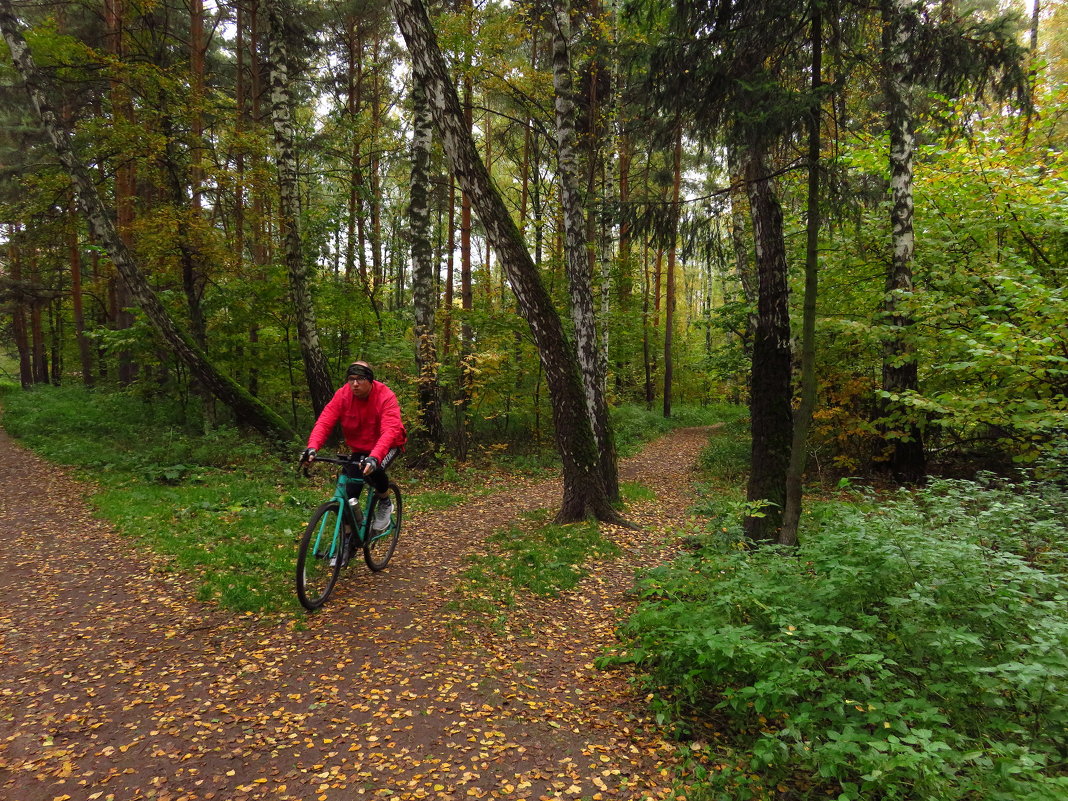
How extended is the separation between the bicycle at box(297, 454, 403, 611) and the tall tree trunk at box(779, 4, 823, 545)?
435cm

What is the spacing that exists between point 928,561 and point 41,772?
562 cm

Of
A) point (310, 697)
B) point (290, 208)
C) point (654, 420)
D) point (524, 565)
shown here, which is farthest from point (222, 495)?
point (654, 420)

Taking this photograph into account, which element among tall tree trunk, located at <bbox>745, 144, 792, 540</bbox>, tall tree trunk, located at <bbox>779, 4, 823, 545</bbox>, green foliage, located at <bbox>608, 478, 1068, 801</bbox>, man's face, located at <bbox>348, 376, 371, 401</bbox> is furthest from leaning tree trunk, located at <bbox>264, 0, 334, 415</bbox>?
tall tree trunk, located at <bbox>779, 4, 823, 545</bbox>

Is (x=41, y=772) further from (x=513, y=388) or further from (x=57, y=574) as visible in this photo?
(x=513, y=388)

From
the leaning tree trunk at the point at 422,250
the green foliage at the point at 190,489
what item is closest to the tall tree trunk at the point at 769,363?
the green foliage at the point at 190,489

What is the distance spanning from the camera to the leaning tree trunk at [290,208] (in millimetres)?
10688

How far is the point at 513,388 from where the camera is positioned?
516 inches

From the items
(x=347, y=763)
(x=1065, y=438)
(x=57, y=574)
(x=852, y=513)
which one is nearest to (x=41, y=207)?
(x=57, y=574)

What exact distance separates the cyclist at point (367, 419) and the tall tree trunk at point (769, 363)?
4.03 meters

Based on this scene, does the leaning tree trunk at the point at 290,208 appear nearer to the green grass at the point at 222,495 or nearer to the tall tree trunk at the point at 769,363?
the green grass at the point at 222,495

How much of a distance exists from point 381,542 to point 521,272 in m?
4.00

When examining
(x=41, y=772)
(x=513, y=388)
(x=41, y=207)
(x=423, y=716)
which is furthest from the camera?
(x=513, y=388)

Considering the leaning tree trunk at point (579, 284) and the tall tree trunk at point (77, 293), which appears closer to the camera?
the leaning tree trunk at point (579, 284)

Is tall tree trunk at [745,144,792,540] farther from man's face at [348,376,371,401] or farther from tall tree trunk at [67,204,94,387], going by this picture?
tall tree trunk at [67,204,94,387]
